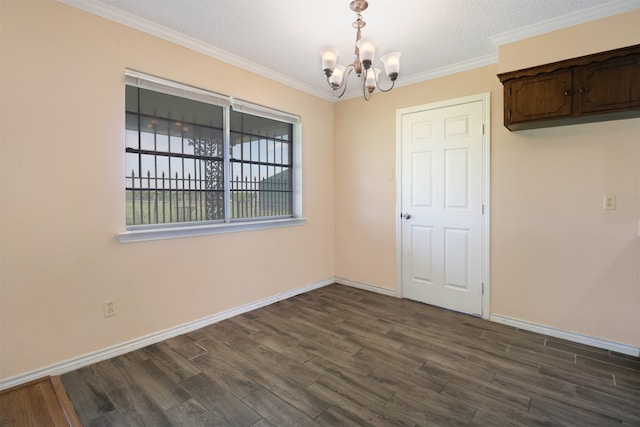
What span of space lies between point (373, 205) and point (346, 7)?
2.27 meters

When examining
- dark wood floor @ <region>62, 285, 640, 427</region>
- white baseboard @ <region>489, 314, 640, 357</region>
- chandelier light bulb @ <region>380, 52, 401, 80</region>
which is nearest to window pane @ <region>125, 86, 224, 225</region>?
dark wood floor @ <region>62, 285, 640, 427</region>

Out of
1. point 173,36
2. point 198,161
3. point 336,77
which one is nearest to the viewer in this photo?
point 336,77

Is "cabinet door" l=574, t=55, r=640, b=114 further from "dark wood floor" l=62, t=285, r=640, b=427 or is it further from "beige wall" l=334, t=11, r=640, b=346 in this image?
"dark wood floor" l=62, t=285, r=640, b=427

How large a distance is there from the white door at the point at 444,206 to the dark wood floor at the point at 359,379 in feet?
1.80

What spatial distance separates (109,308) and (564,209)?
3.78m

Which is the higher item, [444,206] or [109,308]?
[444,206]

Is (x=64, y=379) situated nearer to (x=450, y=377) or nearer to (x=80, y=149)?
(x=80, y=149)

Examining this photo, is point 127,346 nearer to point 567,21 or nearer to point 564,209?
point 564,209

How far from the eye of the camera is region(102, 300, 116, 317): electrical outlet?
234 cm

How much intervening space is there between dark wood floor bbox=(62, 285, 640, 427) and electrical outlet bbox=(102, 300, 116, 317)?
1.15 ft

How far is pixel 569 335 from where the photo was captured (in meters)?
2.66

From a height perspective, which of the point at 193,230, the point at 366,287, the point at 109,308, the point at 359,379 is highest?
the point at 193,230

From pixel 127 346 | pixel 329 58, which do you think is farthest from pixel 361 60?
pixel 127 346

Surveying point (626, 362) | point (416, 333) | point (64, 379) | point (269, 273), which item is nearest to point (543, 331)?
point (626, 362)
